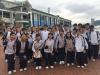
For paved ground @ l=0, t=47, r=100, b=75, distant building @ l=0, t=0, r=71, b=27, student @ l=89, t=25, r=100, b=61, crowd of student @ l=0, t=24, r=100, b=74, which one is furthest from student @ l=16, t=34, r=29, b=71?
distant building @ l=0, t=0, r=71, b=27

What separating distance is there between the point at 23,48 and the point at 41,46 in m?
0.73

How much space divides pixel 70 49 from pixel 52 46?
0.76 meters

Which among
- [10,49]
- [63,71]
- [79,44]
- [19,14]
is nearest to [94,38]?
[79,44]

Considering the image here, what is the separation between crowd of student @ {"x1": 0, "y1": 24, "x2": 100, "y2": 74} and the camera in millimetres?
9891

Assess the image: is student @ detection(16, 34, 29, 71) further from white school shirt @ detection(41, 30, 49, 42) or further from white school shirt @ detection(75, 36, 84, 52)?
white school shirt @ detection(75, 36, 84, 52)

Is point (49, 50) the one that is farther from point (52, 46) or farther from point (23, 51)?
point (23, 51)

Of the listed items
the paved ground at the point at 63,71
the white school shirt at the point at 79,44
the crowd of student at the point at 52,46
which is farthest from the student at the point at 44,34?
the white school shirt at the point at 79,44

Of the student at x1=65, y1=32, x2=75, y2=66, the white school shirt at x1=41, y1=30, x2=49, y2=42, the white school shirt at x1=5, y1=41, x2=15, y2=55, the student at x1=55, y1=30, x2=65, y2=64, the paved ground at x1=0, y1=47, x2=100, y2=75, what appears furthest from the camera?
the white school shirt at x1=41, y1=30, x2=49, y2=42

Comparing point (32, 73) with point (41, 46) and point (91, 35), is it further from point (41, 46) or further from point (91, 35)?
point (91, 35)

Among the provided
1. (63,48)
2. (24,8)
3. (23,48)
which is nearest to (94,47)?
(63,48)

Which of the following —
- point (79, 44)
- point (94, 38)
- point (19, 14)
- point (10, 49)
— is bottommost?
point (10, 49)

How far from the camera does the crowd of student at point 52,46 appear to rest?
32.4 feet

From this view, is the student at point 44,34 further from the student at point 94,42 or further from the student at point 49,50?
the student at point 94,42

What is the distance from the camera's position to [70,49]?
35.0 feet
